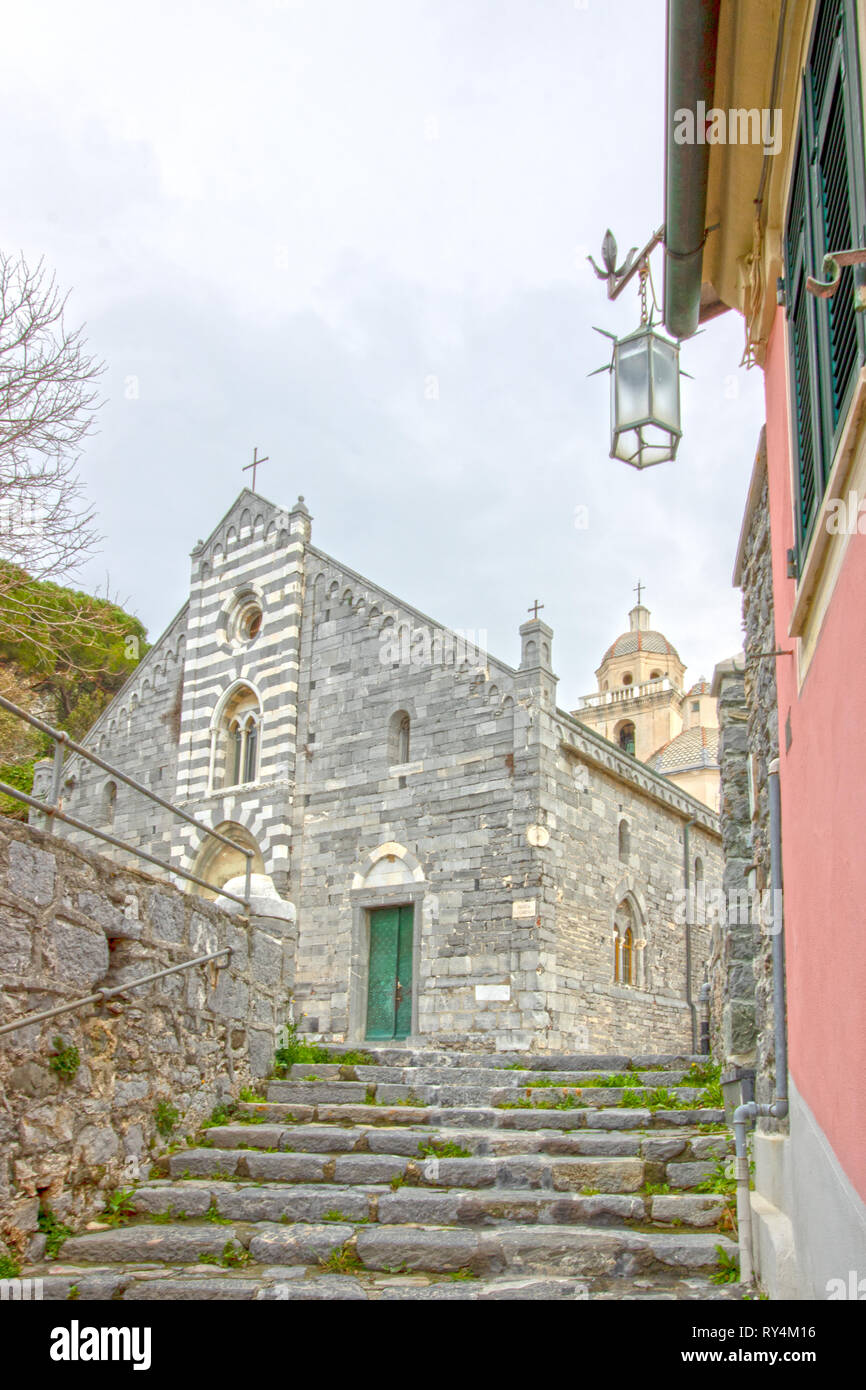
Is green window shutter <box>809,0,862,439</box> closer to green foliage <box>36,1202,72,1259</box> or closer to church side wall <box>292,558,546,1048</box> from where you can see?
green foliage <box>36,1202,72,1259</box>

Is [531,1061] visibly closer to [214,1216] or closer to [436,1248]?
[214,1216]

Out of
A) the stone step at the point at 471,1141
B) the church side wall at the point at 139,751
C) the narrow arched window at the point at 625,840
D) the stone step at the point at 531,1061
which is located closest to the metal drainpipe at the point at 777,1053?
the stone step at the point at 471,1141

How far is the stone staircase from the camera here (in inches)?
218

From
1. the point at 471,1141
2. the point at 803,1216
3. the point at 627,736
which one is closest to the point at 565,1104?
the point at 471,1141

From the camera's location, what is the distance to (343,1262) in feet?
19.2

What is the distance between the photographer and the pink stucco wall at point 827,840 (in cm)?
298

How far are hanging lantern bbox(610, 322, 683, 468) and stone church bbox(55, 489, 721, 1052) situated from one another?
10.3 metres

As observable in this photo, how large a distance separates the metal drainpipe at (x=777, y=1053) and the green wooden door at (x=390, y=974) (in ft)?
37.7

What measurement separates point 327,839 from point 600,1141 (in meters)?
11.3

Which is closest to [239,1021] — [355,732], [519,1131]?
[519,1131]

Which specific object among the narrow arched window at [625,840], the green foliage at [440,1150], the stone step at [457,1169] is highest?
the narrow arched window at [625,840]

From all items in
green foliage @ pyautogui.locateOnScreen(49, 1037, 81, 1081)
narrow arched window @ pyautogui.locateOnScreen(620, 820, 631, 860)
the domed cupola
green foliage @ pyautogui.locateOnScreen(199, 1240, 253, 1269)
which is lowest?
green foliage @ pyautogui.locateOnScreen(199, 1240, 253, 1269)

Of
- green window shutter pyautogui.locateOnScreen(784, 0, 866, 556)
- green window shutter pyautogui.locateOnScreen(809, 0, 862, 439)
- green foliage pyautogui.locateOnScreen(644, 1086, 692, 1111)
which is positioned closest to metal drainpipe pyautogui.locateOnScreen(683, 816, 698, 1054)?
green foliage pyautogui.locateOnScreen(644, 1086, 692, 1111)

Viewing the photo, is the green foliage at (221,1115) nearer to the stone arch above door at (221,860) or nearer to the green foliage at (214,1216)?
the green foliage at (214,1216)
